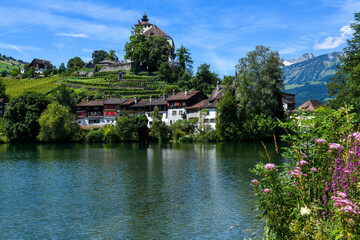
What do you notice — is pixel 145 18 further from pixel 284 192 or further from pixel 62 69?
pixel 284 192

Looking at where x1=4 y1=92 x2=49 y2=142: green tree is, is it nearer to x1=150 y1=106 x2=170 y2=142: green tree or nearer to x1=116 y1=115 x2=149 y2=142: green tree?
x1=116 y1=115 x2=149 y2=142: green tree

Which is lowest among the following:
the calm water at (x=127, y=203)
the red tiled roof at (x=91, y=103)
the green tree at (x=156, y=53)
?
the calm water at (x=127, y=203)

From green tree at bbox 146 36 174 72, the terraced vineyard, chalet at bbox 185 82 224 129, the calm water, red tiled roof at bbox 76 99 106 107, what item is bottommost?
the calm water

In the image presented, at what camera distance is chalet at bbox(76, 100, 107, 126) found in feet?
381

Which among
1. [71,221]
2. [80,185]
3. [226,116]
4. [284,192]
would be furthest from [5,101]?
[284,192]

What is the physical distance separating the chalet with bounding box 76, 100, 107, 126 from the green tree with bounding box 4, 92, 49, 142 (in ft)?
62.8

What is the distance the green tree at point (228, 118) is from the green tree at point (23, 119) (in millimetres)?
48878

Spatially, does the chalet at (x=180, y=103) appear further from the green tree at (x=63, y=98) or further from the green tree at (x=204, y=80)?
the green tree at (x=63, y=98)

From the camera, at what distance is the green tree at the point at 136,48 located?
504 feet

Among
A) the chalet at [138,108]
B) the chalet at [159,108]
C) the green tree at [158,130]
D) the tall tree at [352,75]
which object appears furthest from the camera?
the chalet at [138,108]

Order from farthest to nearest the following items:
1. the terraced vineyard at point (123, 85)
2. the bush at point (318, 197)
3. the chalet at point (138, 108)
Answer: the terraced vineyard at point (123, 85)
the chalet at point (138, 108)
the bush at point (318, 197)

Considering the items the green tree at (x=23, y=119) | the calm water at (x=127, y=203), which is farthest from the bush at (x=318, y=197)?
the green tree at (x=23, y=119)

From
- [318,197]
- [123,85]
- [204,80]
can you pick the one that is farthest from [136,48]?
[318,197]

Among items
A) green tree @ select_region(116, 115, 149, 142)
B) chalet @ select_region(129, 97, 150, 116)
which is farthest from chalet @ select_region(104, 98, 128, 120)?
green tree @ select_region(116, 115, 149, 142)
